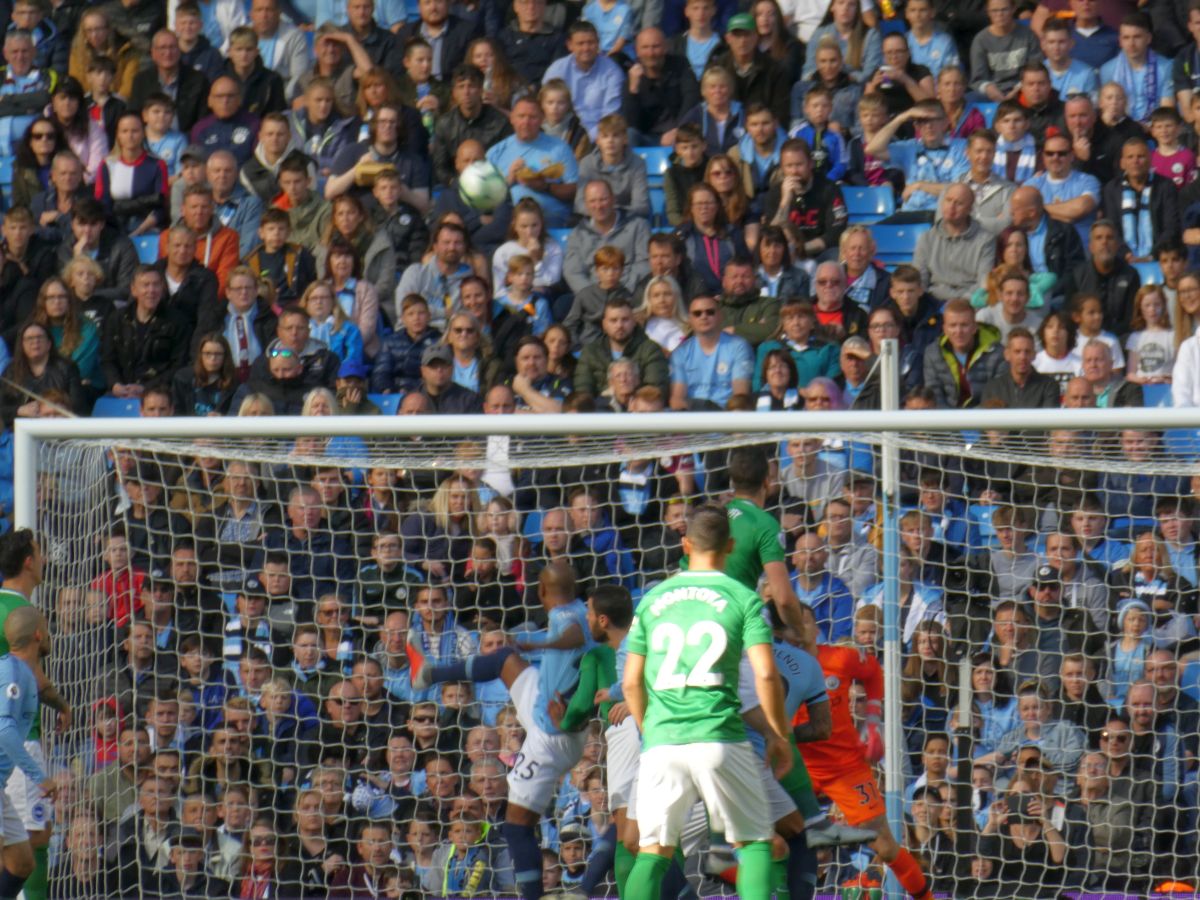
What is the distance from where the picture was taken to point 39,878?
8.73m

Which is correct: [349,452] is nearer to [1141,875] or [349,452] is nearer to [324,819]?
[324,819]

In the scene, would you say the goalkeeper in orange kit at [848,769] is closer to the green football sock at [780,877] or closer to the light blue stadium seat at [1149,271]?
the green football sock at [780,877]

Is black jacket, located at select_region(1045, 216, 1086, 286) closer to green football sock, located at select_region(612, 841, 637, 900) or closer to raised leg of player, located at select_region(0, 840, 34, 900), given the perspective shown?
green football sock, located at select_region(612, 841, 637, 900)

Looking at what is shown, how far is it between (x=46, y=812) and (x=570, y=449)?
3.02m

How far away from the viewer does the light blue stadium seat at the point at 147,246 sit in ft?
44.9

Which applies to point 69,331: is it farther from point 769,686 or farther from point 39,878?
point 769,686

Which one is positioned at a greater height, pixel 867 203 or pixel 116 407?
pixel 867 203

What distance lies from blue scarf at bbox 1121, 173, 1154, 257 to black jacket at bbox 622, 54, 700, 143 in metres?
2.90

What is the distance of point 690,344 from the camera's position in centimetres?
1146

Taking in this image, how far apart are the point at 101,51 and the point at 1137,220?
7.42 m

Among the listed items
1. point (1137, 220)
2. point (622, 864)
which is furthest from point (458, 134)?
point (622, 864)

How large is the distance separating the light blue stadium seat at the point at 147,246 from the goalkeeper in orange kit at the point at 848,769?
6.68 metres

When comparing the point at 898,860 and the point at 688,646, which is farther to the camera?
the point at 898,860

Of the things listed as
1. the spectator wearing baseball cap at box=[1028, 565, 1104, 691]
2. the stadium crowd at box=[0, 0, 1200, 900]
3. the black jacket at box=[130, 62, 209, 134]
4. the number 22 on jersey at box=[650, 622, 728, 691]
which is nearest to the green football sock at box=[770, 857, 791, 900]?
the number 22 on jersey at box=[650, 622, 728, 691]
